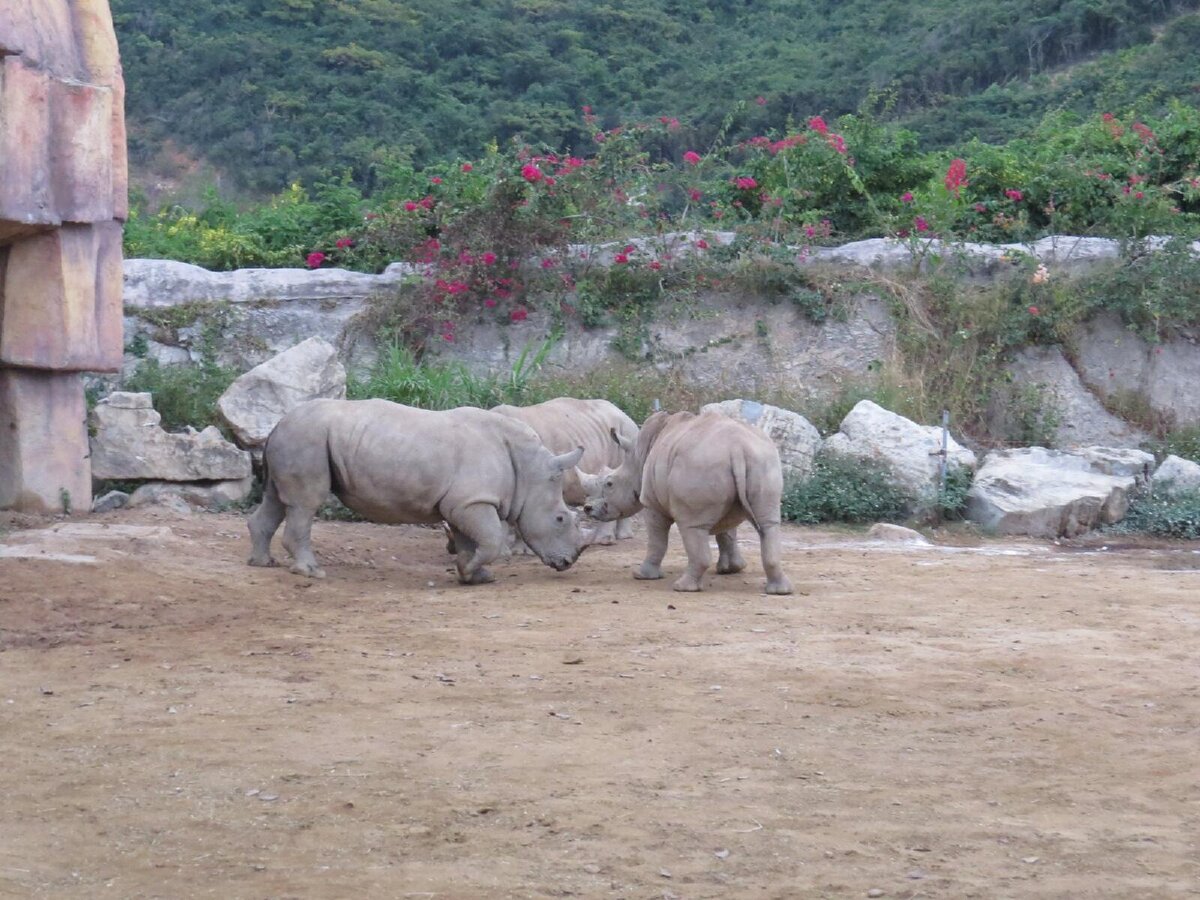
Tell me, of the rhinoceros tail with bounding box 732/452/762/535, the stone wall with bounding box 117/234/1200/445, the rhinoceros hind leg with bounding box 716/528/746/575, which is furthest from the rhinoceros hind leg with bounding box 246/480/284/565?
the stone wall with bounding box 117/234/1200/445

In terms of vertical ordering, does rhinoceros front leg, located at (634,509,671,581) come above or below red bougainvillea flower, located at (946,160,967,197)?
below

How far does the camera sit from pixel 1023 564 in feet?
34.4

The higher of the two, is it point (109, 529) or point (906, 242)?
point (906, 242)

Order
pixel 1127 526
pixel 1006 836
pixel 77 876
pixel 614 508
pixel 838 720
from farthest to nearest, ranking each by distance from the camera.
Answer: pixel 1127 526
pixel 614 508
pixel 838 720
pixel 1006 836
pixel 77 876

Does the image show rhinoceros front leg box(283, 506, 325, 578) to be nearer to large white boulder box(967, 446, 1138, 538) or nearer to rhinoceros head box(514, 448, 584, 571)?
rhinoceros head box(514, 448, 584, 571)

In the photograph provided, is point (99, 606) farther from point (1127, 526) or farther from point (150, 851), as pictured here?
point (1127, 526)

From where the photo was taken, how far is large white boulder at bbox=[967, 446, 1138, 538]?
12344mm

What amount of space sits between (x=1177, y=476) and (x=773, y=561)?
5582 millimetres

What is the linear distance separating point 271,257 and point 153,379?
131 inches

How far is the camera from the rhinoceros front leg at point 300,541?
9602mm

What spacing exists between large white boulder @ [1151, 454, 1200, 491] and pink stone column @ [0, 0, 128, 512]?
8427 millimetres

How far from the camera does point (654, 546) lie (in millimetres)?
9641

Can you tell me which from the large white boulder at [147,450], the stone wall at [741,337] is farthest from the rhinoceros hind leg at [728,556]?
the stone wall at [741,337]

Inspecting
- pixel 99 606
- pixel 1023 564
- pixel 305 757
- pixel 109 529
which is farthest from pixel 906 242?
pixel 305 757
